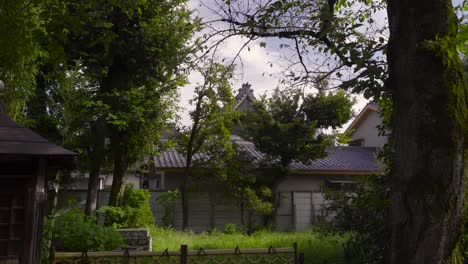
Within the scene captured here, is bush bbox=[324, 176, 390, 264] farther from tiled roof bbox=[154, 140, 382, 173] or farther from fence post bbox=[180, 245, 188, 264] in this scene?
tiled roof bbox=[154, 140, 382, 173]

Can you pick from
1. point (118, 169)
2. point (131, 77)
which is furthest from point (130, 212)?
point (131, 77)

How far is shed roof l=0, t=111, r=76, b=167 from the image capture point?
560 cm

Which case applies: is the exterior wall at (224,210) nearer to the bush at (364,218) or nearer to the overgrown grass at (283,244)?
the overgrown grass at (283,244)

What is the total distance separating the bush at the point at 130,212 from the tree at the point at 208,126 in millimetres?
2466

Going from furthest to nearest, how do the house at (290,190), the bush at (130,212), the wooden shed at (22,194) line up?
the house at (290,190) < the bush at (130,212) < the wooden shed at (22,194)

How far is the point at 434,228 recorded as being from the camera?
3744 mm

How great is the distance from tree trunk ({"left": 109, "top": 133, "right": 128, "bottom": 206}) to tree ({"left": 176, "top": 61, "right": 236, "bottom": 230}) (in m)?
2.96

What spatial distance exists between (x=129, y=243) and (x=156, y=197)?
6524 millimetres

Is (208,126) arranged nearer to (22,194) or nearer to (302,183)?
(302,183)

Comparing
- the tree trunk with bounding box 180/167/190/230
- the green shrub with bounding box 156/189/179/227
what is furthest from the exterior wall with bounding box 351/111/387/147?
the green shrub with bounding box 156/189/179/227

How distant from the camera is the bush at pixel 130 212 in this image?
508 inches

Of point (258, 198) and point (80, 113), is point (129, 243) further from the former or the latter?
point (258, 198)

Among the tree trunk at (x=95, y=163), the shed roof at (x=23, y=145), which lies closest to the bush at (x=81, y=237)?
the shed roof at (x=23, y=145)

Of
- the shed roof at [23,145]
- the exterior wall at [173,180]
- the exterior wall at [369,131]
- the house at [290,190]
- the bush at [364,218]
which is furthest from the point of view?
the exterior wall at [369,131]
